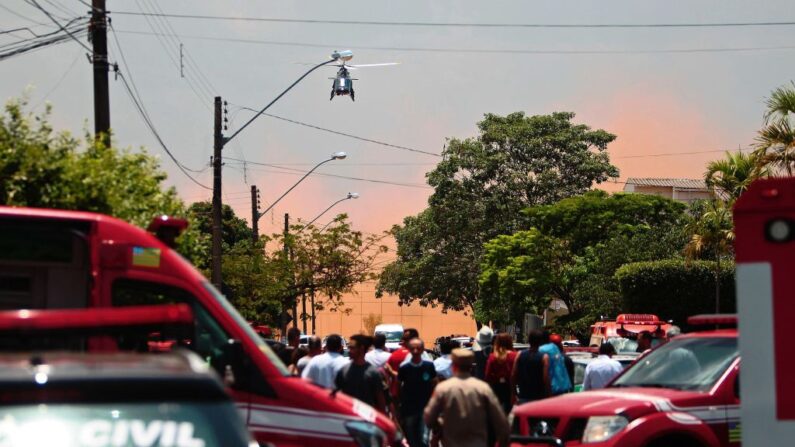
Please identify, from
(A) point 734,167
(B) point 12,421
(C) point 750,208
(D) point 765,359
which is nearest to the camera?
(B) point 12,421

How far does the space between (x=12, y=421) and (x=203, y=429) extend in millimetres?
707

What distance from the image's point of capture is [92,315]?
19.0 ft

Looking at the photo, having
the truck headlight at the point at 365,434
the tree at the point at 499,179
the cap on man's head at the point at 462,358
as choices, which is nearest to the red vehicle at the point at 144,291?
the truck headlight at the point at 365,434

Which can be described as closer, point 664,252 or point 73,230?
point 73,230

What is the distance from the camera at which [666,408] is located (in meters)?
11.6

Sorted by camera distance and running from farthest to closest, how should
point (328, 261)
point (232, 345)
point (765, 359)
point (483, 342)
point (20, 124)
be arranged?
point (328, 261)
point (483, 342)
point (20, 124)
point (232, 345)
point (765, 359)

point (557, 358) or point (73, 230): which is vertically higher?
point (73, 230)

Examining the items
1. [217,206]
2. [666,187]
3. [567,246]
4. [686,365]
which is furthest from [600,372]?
[666,187]

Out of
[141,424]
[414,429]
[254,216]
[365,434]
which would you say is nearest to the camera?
[141,424]

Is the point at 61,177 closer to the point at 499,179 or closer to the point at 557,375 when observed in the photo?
the point at 557,375

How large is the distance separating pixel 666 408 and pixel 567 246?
55.6 m

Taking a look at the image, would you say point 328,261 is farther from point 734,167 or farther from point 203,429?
point 203,429

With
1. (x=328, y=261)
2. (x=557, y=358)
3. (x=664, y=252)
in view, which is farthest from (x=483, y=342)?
(x=664, y=252)

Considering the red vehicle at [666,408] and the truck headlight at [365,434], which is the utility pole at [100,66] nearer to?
the red vehicle at [666,408]
